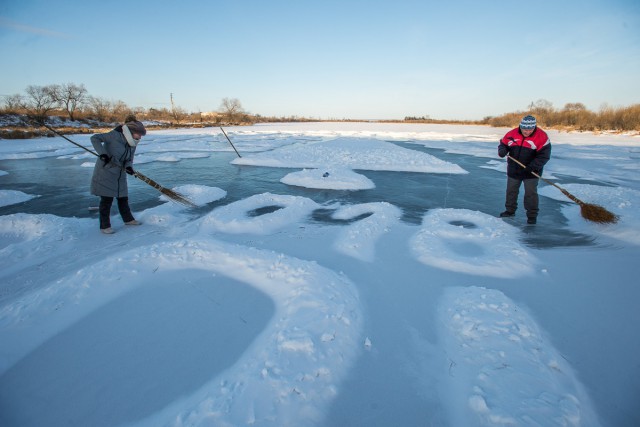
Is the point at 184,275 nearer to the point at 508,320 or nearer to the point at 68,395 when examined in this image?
the point at 68,395

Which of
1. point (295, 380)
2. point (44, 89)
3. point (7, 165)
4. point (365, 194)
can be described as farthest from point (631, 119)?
point (44, 89)

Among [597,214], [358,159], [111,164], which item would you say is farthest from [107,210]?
[358,159]

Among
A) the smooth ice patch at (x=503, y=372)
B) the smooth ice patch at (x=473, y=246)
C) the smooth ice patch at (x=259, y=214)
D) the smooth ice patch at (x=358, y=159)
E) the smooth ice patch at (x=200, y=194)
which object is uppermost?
the smooth ice patch at (x=358, y=159)

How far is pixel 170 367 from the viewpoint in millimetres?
1898

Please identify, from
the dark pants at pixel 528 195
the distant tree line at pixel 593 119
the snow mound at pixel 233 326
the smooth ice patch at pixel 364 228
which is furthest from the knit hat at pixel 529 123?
the distant tree line at pixel 593 119

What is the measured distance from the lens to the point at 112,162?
377 cm

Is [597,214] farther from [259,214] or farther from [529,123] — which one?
[259,214]

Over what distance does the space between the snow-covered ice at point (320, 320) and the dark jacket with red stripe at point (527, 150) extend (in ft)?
2.70

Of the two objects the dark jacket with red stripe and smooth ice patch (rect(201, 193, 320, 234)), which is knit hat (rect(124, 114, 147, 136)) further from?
the dark jacket with red stripe

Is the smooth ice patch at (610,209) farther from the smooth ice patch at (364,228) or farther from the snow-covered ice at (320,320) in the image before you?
the smooth ice patch at (364,228)

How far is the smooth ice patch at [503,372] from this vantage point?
5.06 feet

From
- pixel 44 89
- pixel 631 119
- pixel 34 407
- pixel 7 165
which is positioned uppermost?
pixel 44 89

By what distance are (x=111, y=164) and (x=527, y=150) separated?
5.93 metres

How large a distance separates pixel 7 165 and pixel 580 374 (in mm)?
14944
